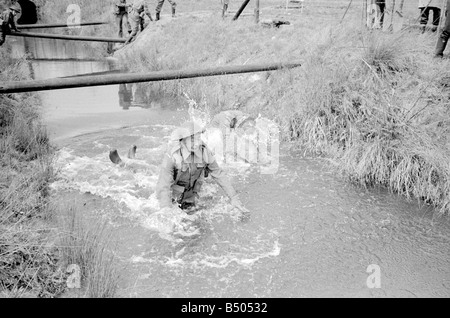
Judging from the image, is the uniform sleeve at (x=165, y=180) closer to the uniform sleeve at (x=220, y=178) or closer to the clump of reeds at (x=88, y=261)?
the uniform sleeve at (x=220, y=178)

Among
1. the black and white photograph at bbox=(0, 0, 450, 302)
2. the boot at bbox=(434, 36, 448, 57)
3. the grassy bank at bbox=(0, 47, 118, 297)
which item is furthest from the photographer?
the boot at bbox=(434, 36, 448, 57)

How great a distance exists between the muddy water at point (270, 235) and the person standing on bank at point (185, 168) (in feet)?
1.06

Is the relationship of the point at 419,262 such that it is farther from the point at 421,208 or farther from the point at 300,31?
the point at 300,31

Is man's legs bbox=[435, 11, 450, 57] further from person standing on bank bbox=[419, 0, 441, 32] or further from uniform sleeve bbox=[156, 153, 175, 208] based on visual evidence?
uniform sleeve bbox=[156, 153, 175, 208]

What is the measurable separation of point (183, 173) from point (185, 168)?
9 cm

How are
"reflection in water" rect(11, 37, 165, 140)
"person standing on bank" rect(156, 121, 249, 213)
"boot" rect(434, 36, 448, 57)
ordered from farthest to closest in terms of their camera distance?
"reflection in water" rect(11, 37, 165, 140)
"boot" rect(434, 36, 448, 57)
"person standing on bank" rect(156, 121, 249, 213)

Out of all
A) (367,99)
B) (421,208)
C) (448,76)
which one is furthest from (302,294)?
(448,76)

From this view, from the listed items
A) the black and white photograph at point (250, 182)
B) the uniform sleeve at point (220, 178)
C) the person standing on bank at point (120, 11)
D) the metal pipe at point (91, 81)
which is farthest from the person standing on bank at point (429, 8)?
the person standing on bank at point (120, 11)

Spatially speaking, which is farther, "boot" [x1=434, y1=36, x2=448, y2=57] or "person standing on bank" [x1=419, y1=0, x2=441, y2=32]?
"person standing on bank" [x1=419, y1=0, x2=441, y2=32]

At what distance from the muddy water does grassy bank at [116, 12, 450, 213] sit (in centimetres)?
41

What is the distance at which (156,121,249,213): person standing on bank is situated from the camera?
179 inches

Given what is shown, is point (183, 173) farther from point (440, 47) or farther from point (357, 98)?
point (440, 47)

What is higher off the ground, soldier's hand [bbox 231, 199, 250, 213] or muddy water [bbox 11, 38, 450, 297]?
soldier's hand [bbox 231, 199, 250, 213]

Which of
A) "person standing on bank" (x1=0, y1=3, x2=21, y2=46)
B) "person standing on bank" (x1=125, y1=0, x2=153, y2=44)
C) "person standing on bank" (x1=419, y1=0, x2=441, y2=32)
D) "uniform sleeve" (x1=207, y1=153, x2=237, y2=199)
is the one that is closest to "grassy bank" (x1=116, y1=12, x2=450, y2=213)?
"person standing on bank" (x1=419, y1=0, x2=441, y2=32)
